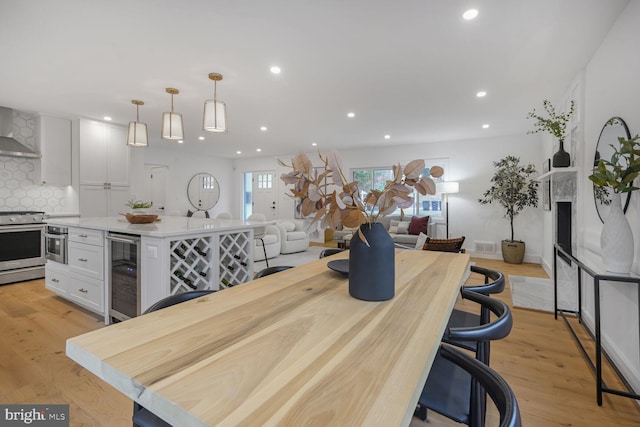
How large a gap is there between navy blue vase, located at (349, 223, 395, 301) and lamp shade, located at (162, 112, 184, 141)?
10.5 ft

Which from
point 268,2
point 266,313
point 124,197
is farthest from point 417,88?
point 124,197

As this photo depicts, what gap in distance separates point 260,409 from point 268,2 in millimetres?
2416

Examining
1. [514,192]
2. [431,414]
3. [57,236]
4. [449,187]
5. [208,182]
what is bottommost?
[431,414]

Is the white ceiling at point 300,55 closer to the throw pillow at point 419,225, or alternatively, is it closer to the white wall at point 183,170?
the throw pillow at point 419,225

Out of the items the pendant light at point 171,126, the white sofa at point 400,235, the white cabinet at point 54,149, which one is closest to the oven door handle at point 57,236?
the pendant light at point 171,126

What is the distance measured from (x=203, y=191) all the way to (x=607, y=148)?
8.60 metres

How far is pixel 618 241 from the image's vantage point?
1822mm

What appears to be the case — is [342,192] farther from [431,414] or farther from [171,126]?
[171,126]

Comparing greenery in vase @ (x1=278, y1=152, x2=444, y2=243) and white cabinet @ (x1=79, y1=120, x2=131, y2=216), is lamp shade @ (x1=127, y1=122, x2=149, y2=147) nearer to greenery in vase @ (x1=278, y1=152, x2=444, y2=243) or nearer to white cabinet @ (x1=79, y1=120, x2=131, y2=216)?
white cabinet @ (x1=79, y1=120, x2=131, y2=216)

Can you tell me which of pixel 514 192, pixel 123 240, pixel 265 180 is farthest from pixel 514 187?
pixel 265 180

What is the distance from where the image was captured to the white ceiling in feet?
7.14

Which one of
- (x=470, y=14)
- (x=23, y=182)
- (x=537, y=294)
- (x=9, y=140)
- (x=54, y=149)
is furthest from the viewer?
(x=54, y=149)

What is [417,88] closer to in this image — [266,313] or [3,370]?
[266,313]

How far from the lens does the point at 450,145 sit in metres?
6.70
